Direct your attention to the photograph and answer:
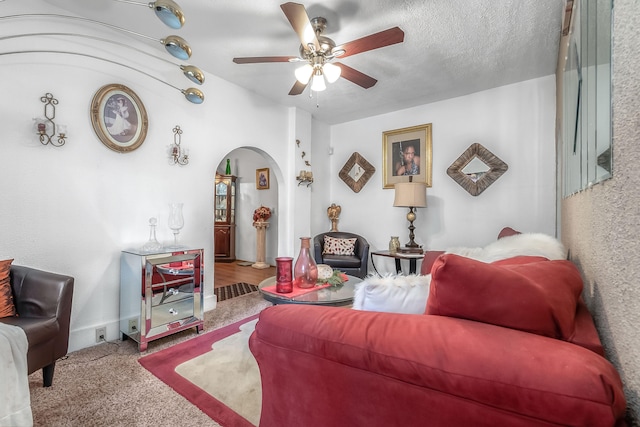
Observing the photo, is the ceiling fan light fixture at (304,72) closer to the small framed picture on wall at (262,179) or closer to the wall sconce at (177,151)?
the wall sconce at (177,151)

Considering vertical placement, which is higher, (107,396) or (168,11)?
(168,11)

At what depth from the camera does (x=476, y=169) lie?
Answer: 373cm

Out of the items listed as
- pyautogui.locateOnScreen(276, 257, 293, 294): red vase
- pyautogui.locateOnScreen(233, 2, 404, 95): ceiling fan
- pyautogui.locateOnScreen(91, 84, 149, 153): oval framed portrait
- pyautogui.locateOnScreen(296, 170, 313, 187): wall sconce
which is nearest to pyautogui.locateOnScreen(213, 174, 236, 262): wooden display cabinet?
pyautogui.locateOnScreen(296, 170, 313, 187): wall sconce

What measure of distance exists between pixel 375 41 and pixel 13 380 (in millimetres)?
2678

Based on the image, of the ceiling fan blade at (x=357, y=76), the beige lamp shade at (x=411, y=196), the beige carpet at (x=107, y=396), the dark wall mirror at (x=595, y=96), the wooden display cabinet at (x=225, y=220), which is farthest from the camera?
the wooden display cabinet at (x=225, y=220)

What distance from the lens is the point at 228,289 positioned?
412 centimetres

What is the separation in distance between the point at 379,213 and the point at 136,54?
11.5 feet

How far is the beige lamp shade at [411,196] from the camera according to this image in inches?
141

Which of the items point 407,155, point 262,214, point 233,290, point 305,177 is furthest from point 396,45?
point 262,214

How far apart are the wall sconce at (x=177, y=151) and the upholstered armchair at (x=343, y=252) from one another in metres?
2.03

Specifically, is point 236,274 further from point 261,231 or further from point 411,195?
point 411,195

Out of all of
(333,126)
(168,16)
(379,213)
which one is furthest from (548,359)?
(333,126)

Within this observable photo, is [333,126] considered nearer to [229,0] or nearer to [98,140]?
[229,0]

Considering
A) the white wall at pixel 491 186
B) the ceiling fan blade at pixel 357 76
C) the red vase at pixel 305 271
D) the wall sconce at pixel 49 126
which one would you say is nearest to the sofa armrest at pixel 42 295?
the wall sconce at pixel 49 126
